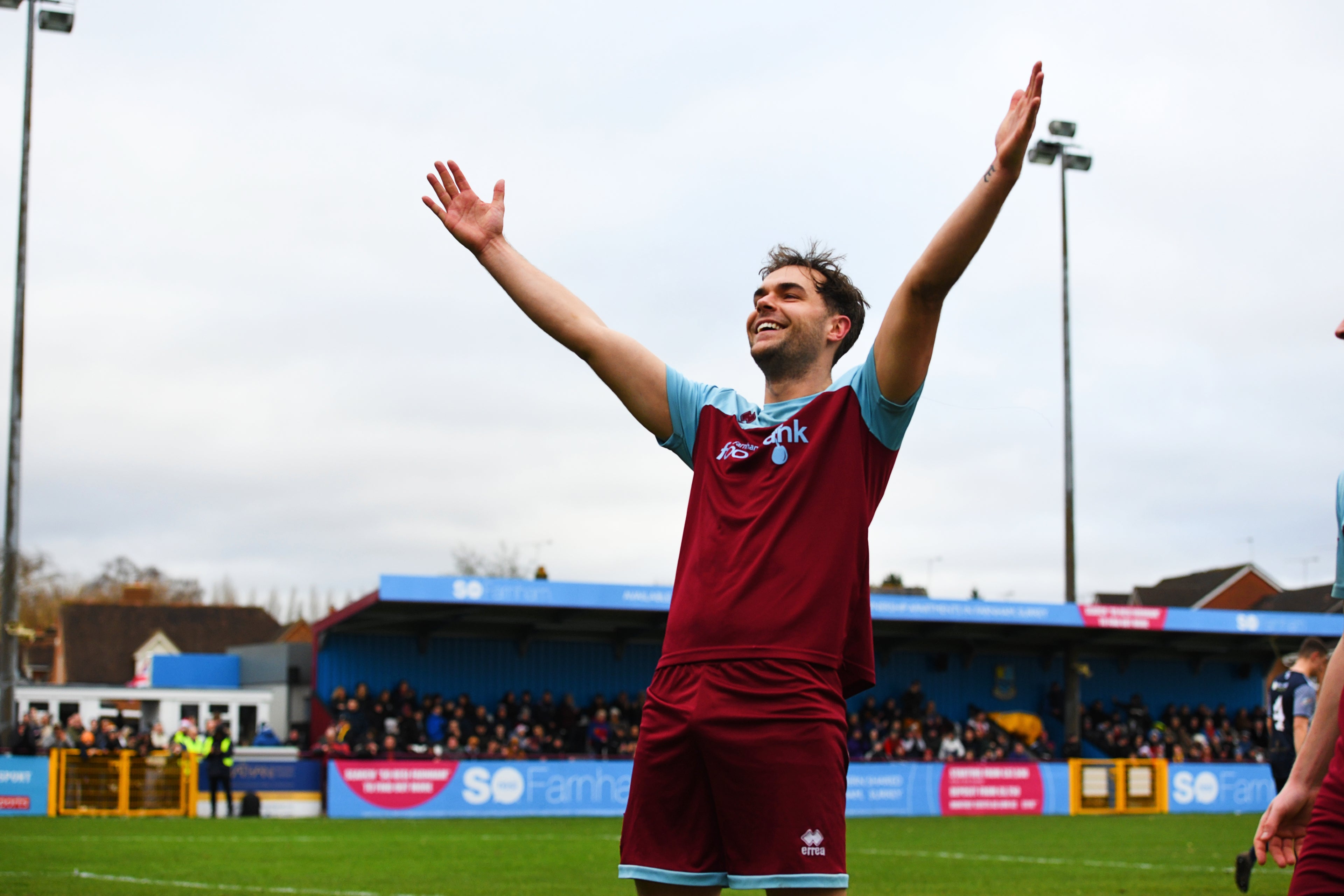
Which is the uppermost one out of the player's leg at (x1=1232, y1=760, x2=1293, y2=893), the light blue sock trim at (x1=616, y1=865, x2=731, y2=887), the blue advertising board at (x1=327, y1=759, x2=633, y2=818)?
the light blue sock trim at (x1=616, y1=865, x2=731, y2=887)

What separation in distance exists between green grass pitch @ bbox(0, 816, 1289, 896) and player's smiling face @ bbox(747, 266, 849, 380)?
8360 mm

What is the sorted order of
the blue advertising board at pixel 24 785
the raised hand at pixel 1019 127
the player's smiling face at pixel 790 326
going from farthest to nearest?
the blue advertising board at pixel 24 785
the player's smiling face at pixel 790 326
the raised hand at pixel 1019 127


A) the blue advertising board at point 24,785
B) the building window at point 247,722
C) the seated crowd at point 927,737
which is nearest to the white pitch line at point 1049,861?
the seated crowd at point 927,737

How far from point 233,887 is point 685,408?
356 inches

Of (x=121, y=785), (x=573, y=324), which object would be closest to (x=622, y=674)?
(x=121, y=785)

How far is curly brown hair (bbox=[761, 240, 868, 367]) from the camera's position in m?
3.69

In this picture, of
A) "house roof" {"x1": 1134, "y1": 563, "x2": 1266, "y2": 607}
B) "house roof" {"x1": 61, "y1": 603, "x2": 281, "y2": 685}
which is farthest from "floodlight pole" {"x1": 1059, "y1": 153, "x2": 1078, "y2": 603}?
"house roof" {"x1": 61, "y1": 603, "x2": 281, "y2": 685}

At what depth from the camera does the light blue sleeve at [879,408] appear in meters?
3.33

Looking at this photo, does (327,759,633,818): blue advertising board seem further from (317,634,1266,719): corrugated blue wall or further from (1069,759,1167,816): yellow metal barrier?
(1069,759,1167,816): yellow metal barrier

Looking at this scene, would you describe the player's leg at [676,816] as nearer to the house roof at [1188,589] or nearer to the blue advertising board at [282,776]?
the blue advertising board at [282,776]

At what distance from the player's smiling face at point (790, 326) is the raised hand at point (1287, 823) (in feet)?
5.24

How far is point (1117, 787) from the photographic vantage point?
26.8 meters

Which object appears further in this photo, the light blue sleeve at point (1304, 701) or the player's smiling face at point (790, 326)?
the light blue sleeve at point (1304, 701)

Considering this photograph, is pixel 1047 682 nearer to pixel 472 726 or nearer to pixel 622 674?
pixel 622 674
